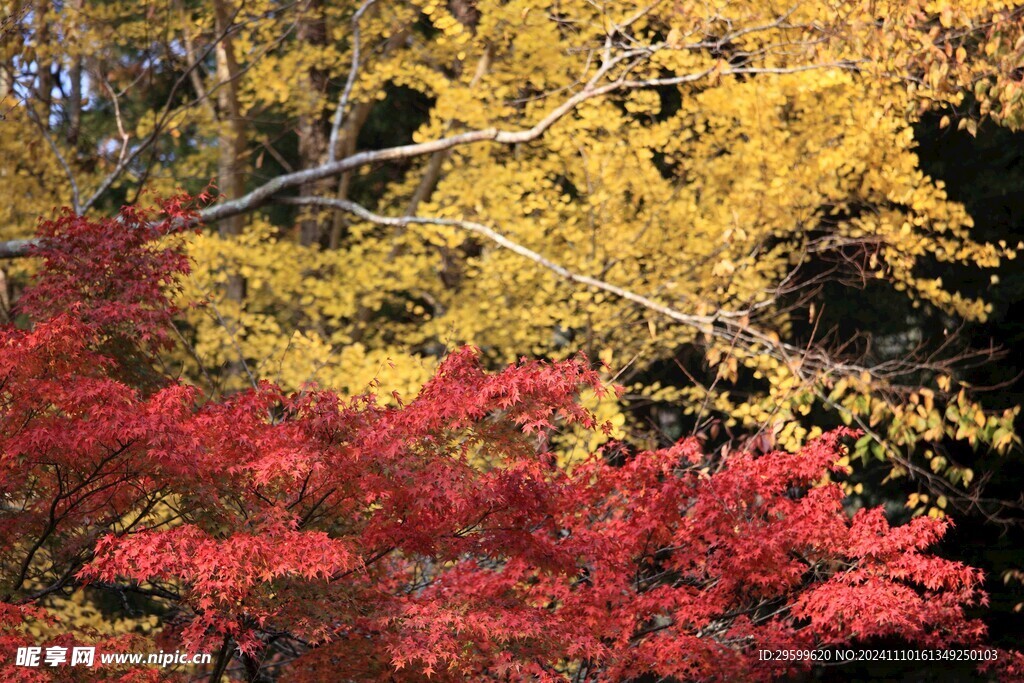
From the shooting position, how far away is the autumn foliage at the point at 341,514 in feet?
14.2

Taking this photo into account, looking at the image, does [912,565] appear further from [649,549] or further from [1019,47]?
[1019,47]

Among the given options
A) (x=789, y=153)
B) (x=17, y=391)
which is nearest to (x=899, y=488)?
(x=789, y=153)

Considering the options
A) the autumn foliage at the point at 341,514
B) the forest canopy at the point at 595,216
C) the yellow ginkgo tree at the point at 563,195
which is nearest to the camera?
the autumn foliage at the point at 341,514

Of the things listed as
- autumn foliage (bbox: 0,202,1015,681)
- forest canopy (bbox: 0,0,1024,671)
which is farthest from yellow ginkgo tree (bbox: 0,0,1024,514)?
autumn foliage (bbox: 0,202,1015,681)

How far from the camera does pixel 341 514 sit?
491 cm

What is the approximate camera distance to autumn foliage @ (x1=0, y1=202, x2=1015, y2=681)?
4316 millimetres

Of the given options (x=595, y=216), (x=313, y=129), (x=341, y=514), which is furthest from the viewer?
(x=313, y=129)

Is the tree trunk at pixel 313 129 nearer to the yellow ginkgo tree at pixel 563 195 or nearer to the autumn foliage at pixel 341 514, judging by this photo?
the yellow ginkgo tree at pixel 563 195

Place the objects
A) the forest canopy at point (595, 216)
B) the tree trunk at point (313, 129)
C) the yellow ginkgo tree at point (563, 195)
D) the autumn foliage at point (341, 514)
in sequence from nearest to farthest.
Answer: the autumn foliage at point (341, 514) → the forest canopy at point (595, 216) → the yellow ginkgo tree at point (563, 195) → the tree trunk at point (313, 129)

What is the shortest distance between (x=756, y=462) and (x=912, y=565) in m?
0.89

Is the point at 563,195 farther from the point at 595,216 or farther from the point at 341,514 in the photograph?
the point at 341,514

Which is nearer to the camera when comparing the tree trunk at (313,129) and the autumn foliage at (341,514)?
the autumn foliage at (341,514)

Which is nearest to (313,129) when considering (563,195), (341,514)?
(563,195)

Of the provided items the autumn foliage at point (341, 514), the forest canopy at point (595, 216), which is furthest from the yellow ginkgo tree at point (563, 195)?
the autumn foliage at point (341, 514)
